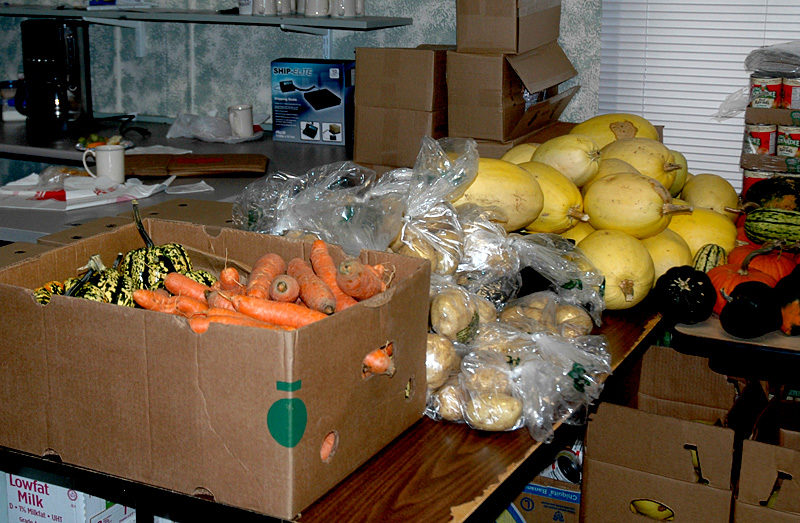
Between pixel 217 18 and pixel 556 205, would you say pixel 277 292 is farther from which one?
pixel 217 18

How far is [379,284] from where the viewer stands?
3.90ft

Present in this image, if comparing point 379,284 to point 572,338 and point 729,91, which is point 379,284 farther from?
point 729,91

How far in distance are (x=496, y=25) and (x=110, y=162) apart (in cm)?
133

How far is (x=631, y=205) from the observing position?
178 cm

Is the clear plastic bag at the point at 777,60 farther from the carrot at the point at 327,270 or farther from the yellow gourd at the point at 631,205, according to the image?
the carrot at the point at 327,270

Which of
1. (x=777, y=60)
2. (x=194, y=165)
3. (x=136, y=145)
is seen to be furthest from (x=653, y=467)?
(x=136, y=145)

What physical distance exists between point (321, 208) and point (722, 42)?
2180 mm

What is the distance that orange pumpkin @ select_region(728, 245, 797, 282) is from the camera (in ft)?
6.09

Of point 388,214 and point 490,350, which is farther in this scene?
point 388,214

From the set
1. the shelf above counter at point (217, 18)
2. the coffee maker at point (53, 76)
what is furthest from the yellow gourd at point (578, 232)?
the coffee maker at point (53, 76)

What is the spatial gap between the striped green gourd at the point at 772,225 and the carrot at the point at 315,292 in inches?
48.4

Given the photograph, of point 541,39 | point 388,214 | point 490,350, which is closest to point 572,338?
point 490,350

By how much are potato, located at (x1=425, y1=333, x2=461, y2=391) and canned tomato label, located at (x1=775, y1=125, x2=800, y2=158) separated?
1.79 m

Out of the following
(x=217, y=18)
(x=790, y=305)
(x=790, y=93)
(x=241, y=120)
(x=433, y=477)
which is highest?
(x=217, y=18)
